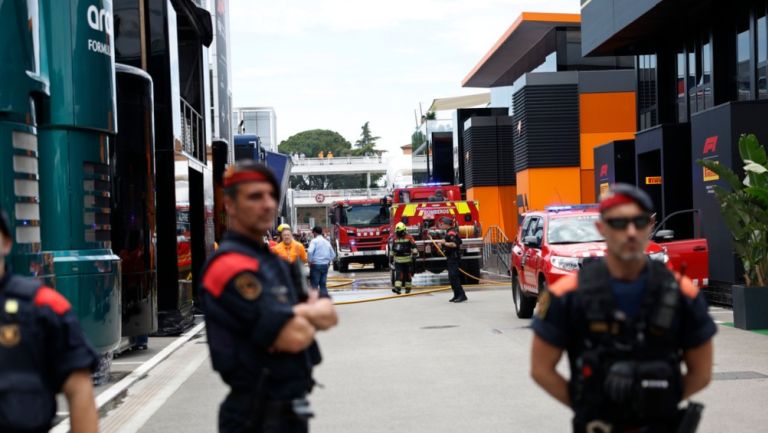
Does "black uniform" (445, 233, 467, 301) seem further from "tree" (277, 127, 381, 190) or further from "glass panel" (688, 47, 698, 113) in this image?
"tree" (277, 127, 381, 190)

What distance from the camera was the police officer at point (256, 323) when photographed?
4152 mm

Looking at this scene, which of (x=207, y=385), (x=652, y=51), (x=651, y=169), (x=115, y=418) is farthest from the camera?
(x=652, y=51)

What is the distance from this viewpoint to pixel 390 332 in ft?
55.5

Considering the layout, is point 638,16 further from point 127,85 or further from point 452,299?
point 127,85

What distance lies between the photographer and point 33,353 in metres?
3.80

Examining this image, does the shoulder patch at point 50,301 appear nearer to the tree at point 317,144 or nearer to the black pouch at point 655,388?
the black pouch at point 655,388

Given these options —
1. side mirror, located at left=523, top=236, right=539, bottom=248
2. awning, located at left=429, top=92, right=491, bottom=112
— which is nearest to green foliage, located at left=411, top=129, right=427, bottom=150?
awning, located at left=429, top=92, right=491, bottom=112

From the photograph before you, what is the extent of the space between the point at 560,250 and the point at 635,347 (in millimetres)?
12709

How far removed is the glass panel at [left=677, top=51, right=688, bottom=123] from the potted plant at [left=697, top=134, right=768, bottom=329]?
471 inches

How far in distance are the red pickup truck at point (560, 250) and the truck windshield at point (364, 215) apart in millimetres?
25638

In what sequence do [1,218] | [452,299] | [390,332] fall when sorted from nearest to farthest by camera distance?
[1,218]
[390,332]
[452,299]

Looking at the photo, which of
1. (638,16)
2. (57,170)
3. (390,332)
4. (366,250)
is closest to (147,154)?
(57,170)

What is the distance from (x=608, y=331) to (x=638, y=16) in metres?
23.1

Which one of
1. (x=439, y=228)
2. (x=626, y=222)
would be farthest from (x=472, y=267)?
(x=626, y=222)
